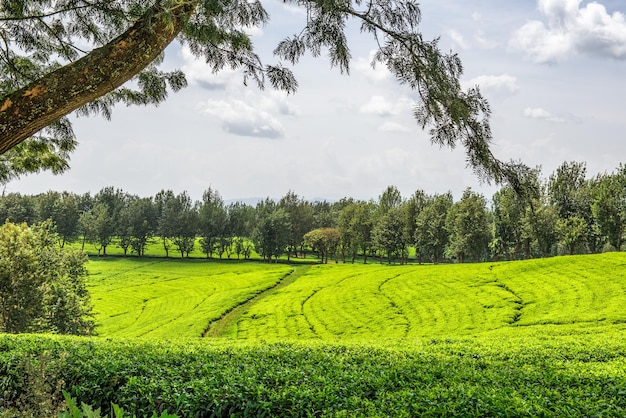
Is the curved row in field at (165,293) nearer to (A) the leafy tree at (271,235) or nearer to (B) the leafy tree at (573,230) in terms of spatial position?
(A) the leafy tree at (271,235)

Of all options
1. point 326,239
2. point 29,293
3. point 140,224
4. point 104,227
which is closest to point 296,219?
point 326,239

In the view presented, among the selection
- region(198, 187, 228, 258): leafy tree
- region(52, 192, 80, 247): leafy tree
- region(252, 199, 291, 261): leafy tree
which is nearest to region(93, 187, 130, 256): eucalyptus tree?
region(52, 192, 80, 247): leafy tree

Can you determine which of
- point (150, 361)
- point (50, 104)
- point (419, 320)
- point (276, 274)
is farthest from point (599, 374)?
point (276, 274)

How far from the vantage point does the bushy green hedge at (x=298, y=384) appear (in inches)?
187

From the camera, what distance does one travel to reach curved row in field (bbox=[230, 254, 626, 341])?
956 inches

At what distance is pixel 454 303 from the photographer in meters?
30.5

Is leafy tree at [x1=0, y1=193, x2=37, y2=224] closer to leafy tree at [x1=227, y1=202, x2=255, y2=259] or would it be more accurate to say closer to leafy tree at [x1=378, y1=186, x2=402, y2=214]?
leafy tree at [x1=227, y1=202, x2=255, y2=259]

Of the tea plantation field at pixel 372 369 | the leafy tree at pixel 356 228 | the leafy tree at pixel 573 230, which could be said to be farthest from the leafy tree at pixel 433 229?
the tea plantation field at pixel 372 369

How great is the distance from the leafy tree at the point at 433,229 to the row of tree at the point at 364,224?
18 cm

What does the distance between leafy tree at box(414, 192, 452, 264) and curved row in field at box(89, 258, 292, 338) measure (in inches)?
1114

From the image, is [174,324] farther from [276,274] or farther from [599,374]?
[599,374]

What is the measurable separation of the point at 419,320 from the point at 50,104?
27.8 meters

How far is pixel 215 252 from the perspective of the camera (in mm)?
94688

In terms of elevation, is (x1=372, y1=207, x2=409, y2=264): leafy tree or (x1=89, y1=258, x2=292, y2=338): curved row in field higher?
(x1=372, y1=207, x2=409, y2=264): leafy tree
